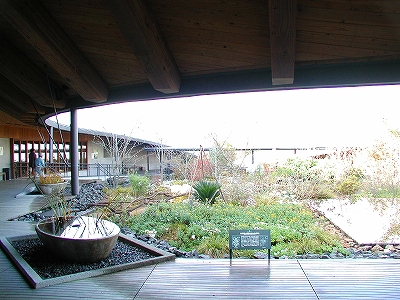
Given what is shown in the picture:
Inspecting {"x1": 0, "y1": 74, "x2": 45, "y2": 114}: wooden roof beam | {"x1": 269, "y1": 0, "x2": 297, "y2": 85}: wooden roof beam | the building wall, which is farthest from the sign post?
the building wall

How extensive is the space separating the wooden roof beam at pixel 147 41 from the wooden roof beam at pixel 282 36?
1225 mm

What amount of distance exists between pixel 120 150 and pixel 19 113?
3705 millimetres

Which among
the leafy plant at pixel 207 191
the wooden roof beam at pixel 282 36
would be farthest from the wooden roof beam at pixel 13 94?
the wooden roof beam at pixel 282 36

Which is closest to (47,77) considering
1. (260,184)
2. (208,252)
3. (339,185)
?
(208,252)

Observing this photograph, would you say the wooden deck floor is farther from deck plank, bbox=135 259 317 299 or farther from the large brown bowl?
the large brown bowl

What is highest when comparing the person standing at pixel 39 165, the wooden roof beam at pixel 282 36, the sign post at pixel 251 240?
the wooden roof beam at pixel 282 36

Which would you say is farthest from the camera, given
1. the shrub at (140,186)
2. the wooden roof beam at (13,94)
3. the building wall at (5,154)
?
the building wall at (5,154)

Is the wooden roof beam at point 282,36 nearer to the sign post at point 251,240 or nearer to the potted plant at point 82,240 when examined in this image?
the sign post at point 251,240

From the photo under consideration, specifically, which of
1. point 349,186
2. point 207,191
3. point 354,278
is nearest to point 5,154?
point 207,191

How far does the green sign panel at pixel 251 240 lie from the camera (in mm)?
3694

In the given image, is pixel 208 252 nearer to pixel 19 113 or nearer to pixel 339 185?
pixel 339 185

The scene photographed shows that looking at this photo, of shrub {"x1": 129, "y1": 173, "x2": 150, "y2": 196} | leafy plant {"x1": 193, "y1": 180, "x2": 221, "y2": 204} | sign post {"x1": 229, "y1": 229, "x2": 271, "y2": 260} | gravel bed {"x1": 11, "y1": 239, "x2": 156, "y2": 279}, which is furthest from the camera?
shrub {"x1": 129, "y1": 173, "x2": 150, "y2": 196}

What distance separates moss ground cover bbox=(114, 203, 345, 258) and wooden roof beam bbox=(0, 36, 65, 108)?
2.88m

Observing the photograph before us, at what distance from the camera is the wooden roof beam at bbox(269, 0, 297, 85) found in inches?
107
